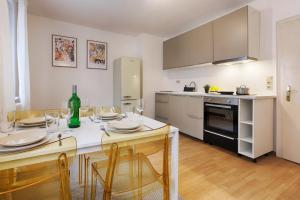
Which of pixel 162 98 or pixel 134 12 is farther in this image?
pixel 162 98

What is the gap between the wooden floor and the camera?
5.31 feet

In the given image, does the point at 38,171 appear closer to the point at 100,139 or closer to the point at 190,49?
the point at 100,139

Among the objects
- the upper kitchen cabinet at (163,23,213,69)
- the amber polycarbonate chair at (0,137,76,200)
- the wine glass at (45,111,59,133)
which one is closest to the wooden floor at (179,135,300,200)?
the amber polycarbonate chair at (0,137,76,200)

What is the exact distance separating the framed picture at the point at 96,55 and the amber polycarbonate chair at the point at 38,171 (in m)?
3.20

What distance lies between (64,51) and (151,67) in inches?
79.9

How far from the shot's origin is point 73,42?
3643 mm

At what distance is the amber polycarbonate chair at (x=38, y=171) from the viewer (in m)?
0.72

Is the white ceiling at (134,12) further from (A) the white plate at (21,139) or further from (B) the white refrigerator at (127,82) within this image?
(A) the white plate at (21,139)

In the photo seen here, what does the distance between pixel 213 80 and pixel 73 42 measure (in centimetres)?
308

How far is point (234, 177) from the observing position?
1.92 metres

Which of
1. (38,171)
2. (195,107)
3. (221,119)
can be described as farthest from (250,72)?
(38,171)

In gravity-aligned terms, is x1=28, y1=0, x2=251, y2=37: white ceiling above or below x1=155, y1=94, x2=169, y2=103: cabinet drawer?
above

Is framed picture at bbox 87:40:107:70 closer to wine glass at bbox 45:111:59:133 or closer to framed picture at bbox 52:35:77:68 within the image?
framed picture at bbox 52:35:77:68

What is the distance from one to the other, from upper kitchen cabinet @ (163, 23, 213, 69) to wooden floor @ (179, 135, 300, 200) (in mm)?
1750
